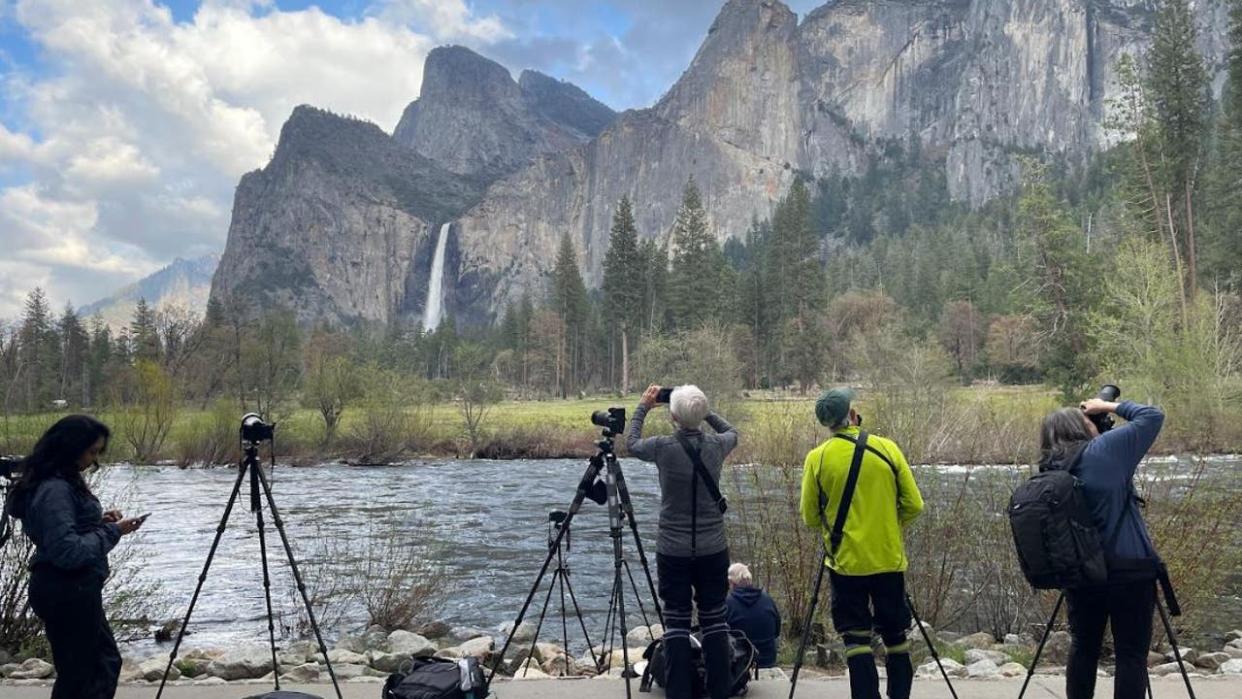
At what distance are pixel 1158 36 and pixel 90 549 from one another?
50.1 metres

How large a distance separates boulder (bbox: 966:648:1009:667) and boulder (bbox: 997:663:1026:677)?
1.91ft

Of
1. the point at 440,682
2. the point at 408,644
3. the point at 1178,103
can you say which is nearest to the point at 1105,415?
the point at 440,682

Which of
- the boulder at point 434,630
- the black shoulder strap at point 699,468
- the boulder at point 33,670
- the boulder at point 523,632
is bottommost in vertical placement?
the boulder at point 523,632

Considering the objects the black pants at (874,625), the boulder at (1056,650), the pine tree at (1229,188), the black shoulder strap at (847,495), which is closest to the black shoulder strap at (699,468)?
the black shoulder strap at (847,495)

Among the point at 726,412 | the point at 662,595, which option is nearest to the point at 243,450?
the point at 662,595

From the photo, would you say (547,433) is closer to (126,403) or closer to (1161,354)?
(126,403)

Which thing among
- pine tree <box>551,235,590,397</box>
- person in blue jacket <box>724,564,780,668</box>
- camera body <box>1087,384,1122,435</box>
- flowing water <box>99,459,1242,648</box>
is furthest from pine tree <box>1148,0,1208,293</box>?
pine tree <box>551,235,590,397</box>

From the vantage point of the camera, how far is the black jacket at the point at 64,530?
12.7ft

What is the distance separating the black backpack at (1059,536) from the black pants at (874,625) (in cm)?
70

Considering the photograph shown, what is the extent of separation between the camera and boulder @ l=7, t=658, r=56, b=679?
6.68 metres

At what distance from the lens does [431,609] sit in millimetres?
11195

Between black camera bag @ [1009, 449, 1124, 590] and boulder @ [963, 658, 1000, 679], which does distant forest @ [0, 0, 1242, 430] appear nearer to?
boulder @ [963, 658, 1000, 679]

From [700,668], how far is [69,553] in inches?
137

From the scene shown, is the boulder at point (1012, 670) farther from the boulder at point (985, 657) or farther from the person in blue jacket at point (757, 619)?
the person in blue jacket at point (757, 619)
